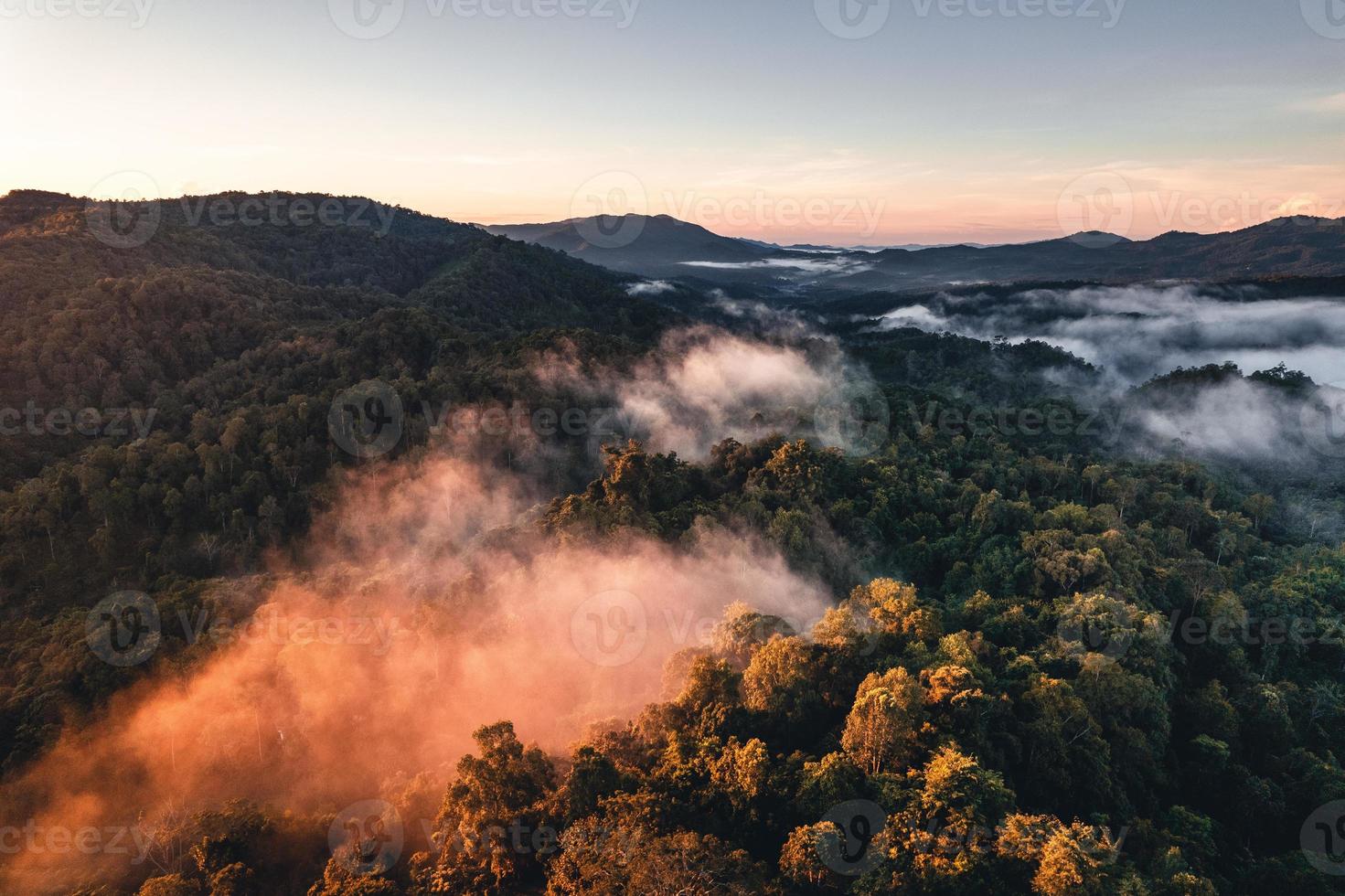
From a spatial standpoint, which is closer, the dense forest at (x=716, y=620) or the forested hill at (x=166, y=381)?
the dense forest at (x=716, y=620)

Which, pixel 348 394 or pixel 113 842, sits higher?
pixel 348 394

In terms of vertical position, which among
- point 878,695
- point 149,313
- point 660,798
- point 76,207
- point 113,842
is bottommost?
point 113,842

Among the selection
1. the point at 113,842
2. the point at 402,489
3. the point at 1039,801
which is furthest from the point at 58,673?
the point at 1039,801

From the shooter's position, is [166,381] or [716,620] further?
[166,381]

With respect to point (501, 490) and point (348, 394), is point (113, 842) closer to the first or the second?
point (501, 490)

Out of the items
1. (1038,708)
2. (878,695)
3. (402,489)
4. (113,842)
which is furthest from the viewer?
(402,489)

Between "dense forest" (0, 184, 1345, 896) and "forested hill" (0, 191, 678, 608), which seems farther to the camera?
"forested hill" (0, 191, 678, 608)

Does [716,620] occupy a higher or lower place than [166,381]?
lower

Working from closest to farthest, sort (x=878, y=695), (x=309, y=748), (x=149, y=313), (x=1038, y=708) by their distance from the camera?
(x=878, y=695)
(x=1038, y=708)
(x=309, y=748)
(x=149, y=313)
